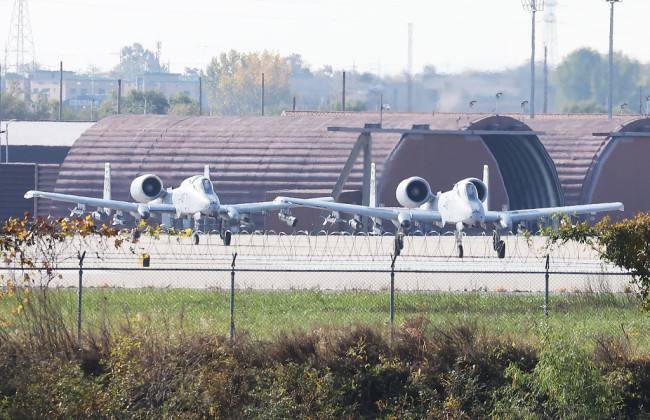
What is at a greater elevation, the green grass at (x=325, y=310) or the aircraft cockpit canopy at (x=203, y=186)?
the aircraft cockpit canopy at (x=203, y=186)

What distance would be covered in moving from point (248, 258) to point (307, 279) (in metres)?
7.15

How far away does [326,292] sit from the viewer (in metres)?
28.1

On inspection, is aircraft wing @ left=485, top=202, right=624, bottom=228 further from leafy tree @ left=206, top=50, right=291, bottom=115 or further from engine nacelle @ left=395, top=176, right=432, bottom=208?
leafy tree @ left=206, top=50, right=291, bottom=115

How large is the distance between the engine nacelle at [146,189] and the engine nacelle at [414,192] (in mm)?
13502

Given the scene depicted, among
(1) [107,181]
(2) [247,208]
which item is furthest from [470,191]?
(1) [107,181]

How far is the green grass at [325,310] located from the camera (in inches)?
793

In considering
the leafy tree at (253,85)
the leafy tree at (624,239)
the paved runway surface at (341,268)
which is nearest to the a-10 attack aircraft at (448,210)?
Result: the paved runway surface at (341,268)

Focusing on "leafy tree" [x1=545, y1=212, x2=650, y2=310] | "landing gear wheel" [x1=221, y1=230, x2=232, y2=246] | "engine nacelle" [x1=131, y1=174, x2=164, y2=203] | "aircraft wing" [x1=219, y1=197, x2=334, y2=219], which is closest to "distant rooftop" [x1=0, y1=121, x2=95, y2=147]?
"engine nacelle" [x1=131, y1=174, x2=164, y2=203]

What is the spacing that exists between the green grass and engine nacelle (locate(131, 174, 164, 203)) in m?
25.7

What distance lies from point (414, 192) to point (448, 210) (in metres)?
3.05

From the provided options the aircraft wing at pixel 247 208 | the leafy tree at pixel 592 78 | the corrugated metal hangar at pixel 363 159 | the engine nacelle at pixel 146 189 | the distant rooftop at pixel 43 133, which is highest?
the leafy tree at pixel 592 78

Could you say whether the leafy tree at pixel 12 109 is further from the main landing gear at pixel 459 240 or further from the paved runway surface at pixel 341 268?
the main landing gear at pixel 459 240

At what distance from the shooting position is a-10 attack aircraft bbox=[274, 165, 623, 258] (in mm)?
43688

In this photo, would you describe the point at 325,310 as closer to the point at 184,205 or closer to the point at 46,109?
the point at 184,205
